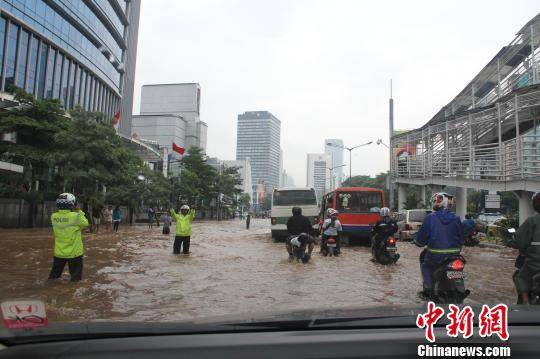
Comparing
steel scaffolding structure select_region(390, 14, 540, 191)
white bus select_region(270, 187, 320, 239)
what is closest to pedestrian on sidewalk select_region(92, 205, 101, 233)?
white bus select_region(270, 187, 320, 239)

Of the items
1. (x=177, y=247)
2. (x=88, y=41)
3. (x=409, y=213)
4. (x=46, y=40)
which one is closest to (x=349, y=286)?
(x=177, y=247)

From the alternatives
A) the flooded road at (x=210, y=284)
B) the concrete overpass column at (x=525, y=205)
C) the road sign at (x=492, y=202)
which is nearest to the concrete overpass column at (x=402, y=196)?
the road sign at (x=492, y=202)

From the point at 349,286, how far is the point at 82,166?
19.2 meters

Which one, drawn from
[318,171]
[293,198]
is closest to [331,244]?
[293,198]

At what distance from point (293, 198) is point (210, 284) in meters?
11.7

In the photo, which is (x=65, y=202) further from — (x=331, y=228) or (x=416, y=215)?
(x=416, y=215)

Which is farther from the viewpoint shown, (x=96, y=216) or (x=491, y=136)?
(x=491, y=136)

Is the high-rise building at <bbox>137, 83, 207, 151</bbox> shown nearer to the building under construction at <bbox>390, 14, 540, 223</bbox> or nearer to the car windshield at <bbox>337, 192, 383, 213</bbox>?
the building under construction at <bbox>390, 14, 540, 223</bbox>

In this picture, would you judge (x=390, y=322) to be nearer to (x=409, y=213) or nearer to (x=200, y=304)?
(x=200, y=304)

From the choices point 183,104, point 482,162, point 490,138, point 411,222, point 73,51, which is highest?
point 183,104

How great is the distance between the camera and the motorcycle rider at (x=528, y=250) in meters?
5.08

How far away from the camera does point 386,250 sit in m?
11.7

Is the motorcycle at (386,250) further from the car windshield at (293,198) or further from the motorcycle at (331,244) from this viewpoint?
the car windshield at (293,198)

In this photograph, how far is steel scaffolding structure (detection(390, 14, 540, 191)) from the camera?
16.8 m
